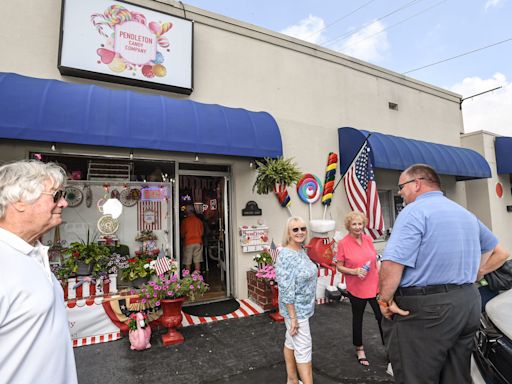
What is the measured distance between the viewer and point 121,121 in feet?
14.6

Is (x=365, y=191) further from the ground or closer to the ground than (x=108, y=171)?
closer to the ground

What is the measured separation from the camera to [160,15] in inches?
223

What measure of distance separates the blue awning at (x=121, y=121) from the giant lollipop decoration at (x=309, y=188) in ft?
4.77

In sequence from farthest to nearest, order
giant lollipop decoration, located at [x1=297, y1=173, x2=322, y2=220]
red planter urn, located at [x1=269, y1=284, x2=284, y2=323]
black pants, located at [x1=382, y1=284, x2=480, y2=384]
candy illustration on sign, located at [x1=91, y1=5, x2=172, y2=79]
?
1. giant lollipop decoration, located at [x1=297, y1=173, x2=322, y2=220]
2. candy illustration on sign, located at [x1=91, y1=5, x2=172, y2=79]
3. red planter urn, located at [x1=269, y1=284, x2=284, y2=323]
4. black pants, located at [x1=382, y1=284, x2=480, y2=384]

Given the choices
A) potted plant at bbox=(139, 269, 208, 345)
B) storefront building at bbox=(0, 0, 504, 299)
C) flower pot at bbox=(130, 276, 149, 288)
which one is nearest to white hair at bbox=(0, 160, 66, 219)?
storefront building at bbox=(0, 0, 504, 299)

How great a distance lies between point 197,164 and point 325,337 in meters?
3.84

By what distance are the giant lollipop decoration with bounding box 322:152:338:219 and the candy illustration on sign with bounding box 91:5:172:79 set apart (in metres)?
4.17

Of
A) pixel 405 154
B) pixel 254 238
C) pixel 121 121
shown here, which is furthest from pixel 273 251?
pixel 405 154

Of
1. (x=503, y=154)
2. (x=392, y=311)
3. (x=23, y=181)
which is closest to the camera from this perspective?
(x=23, y=181)

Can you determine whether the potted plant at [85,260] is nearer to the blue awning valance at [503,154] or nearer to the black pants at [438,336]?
the black pants at [438,336]

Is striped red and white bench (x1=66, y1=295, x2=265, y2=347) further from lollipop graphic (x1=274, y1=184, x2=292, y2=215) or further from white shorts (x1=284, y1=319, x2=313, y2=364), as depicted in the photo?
lollipop graphic (x1=274, y1=184, x2=292, y2=215)

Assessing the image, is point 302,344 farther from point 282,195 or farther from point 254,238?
point 282,195

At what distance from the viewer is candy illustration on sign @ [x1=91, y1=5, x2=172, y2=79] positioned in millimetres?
5180

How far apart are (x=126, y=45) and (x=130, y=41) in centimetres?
11
